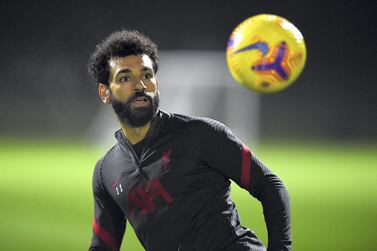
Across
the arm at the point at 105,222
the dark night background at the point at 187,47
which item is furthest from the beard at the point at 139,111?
the dark night background at the point at 187,47

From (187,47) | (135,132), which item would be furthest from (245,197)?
(187,47)

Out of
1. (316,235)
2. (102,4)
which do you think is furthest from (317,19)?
(316,235)

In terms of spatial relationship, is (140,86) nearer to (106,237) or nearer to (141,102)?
(141,102)

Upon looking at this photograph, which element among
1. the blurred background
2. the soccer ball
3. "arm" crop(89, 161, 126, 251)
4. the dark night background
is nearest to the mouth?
"arm" crop(89, 161, 126, 251)

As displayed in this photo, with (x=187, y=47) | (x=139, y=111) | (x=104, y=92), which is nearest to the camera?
(x=139, y=111)

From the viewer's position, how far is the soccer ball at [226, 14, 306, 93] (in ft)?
12.4

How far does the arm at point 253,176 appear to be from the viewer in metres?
2.30

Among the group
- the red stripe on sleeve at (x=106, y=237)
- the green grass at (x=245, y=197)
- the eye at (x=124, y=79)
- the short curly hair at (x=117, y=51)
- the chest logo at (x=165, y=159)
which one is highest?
the short curly hair at (x=117, y=51)

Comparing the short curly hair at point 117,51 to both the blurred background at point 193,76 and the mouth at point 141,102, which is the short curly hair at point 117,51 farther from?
the blurred background at point 193,76

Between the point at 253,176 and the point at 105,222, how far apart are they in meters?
0.70

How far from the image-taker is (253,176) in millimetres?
2354

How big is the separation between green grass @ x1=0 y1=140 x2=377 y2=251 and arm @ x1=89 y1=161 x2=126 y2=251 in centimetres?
191

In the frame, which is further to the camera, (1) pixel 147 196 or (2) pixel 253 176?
(1) pixel 147 196

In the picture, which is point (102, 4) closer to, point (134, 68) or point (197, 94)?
point (197, 94)
